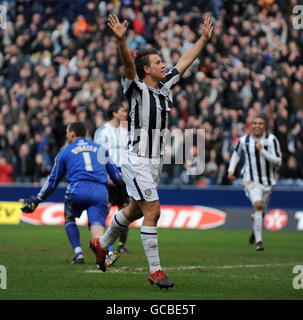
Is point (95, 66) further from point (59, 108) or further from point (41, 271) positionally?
point (41, 271)

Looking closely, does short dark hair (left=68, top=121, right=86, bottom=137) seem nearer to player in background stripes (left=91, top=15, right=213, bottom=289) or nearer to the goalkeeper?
the goalkeeper

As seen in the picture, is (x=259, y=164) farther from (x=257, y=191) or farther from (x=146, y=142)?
(x=146, y=142)

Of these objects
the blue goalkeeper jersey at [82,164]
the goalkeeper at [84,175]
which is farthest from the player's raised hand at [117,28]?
the blue goalkeeper jersey at [82,164]

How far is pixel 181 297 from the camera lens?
324 inches

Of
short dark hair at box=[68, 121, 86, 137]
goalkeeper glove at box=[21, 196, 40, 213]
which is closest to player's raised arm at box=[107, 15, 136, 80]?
goalkeeper glove at box=[21, 196, 40, 213]

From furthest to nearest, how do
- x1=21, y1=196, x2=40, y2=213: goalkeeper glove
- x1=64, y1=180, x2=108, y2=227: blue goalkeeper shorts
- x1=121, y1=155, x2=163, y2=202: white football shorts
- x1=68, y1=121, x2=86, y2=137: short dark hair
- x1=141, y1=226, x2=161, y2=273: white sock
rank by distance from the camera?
x1=68, y1=121, x2=86, y2=137: short dark hair, x1=64, y1=180, x2=108, y2=227: blue goalkeeper shorts, x1=21, y1=196, x2=40, y2=213: goalkeeper glove, x1=121, y1=155, x2=163, y2=202: white football shorts, x1=141, y1=226, x2=161, y2=273: white sock

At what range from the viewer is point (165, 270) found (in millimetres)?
11047

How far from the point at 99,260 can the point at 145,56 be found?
2.50 metres

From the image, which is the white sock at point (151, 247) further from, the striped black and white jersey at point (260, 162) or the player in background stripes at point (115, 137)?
the striped black and white jersey at point (260, 162)

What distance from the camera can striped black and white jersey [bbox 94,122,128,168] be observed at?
13.7 meters

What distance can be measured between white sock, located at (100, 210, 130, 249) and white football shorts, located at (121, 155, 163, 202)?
0.44m

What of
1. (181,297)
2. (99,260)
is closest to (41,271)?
(99,260)

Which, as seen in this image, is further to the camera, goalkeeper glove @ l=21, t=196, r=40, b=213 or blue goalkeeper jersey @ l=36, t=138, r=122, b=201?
blue goalkeeper jersey @ l=36, t=138, r=122, b=201

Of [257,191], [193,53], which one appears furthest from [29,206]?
[257,191]
